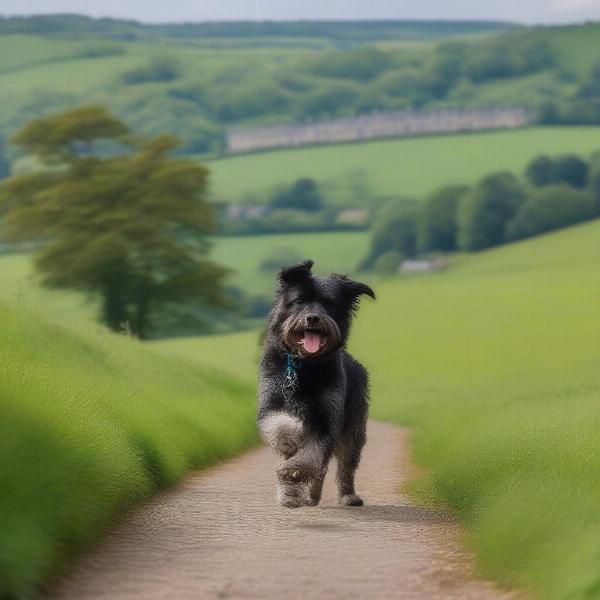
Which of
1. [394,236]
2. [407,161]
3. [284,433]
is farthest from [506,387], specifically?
[407,161]

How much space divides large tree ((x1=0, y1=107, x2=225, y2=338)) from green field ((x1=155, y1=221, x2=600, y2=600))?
16.1 ft

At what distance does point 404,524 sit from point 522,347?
4583cm

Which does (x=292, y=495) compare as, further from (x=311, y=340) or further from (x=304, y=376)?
(x=311, y=340)

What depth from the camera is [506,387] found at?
33.6 meters

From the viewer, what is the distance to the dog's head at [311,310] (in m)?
11.1

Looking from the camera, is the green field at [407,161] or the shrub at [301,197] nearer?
the shrub at [301,197]

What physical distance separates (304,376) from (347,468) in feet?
4.47

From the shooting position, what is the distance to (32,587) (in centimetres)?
720

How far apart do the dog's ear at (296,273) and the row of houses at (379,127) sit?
524 ft

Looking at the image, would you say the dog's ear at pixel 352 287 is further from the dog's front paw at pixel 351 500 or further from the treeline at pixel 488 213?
the treeline at pixel 488 213

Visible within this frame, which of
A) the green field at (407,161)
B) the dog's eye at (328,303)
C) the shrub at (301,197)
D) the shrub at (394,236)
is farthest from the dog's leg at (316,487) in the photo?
the green field at (407,161)

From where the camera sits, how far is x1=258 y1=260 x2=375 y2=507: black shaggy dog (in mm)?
11109

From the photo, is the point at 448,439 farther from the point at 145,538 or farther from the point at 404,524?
the point at 145,538

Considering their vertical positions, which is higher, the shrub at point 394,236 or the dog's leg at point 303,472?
the dog's leg at point 303,472
